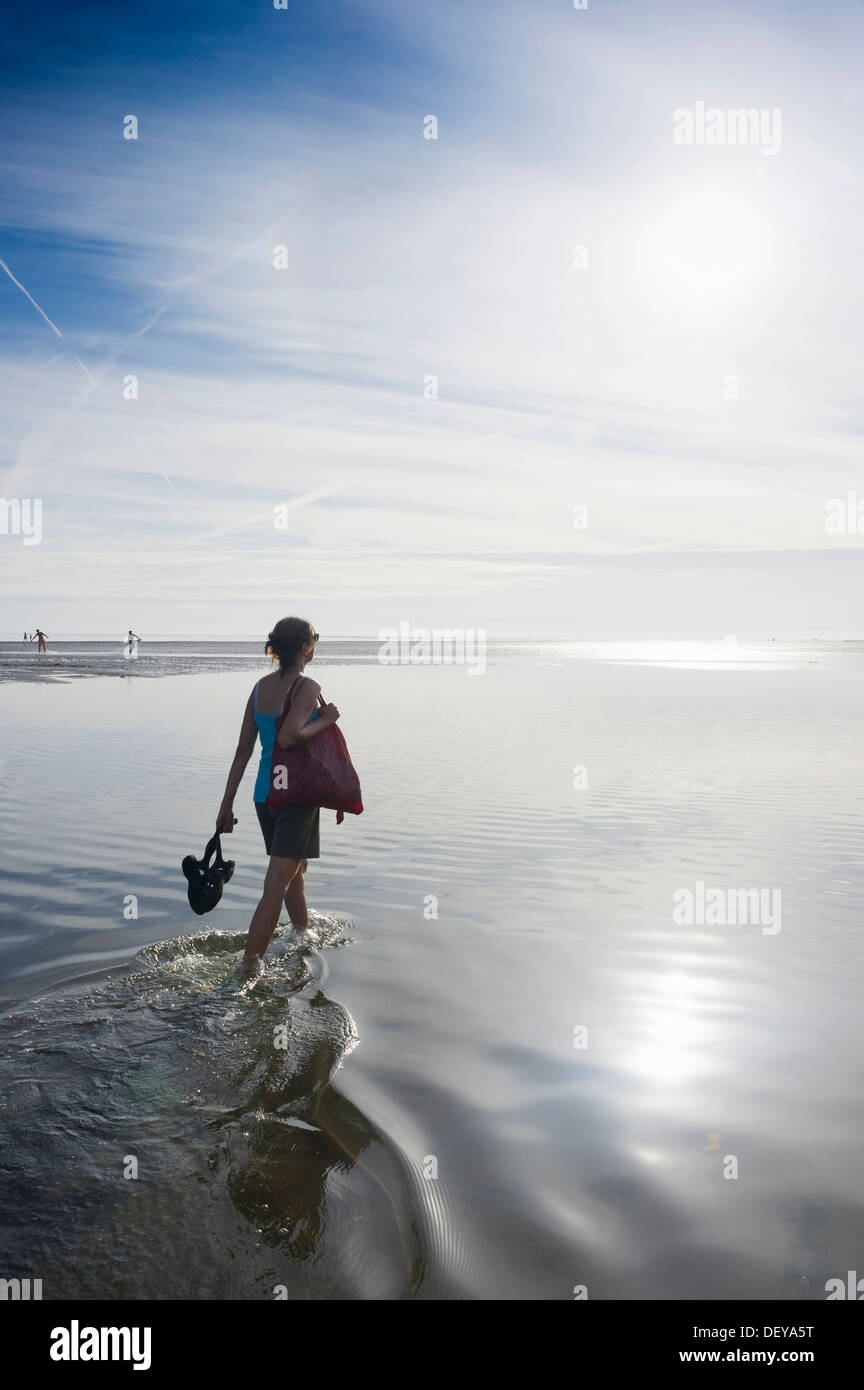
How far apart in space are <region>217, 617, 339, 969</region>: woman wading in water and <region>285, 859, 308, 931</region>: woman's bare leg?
38cm

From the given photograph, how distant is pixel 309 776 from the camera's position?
21.9ft

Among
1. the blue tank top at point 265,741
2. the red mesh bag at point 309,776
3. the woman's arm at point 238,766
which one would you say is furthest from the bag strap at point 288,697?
the woman's arm at point 238,766

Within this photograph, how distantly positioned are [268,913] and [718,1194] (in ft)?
11.7

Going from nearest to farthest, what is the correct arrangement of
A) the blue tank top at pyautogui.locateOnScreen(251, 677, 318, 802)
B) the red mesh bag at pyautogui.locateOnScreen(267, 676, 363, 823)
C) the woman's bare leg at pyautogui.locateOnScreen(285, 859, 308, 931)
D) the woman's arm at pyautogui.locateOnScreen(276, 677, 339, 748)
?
the woman's arm at pyautogui.locateOnScreen(276, 677, 339, 748) < the red mesh bag at pyautogui.locateOnScreen(267, 676, 363, 823) < the blue tank top at pyautogui.locateOnScreen(251, 677, 318, 802) < the woman's bare leg at pyautogui.locateOnScreen(285, 859, 308, 931)

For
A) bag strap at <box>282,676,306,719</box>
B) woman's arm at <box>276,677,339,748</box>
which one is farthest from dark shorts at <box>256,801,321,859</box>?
bag strap at <box>282,676,306,719</box>

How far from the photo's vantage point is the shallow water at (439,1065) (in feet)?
11.8

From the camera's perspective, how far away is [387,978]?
21.7ft

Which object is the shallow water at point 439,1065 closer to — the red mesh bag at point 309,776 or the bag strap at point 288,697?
the red mesh bag at point 309,776

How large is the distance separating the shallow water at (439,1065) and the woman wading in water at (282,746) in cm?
51

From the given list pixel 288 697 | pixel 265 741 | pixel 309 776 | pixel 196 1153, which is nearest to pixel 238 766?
pixel 265 741

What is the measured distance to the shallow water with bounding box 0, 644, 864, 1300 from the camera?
11.8ft

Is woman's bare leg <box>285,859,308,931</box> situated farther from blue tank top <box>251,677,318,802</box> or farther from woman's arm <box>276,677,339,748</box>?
woman's arm <box>276,677,339,748</box>
